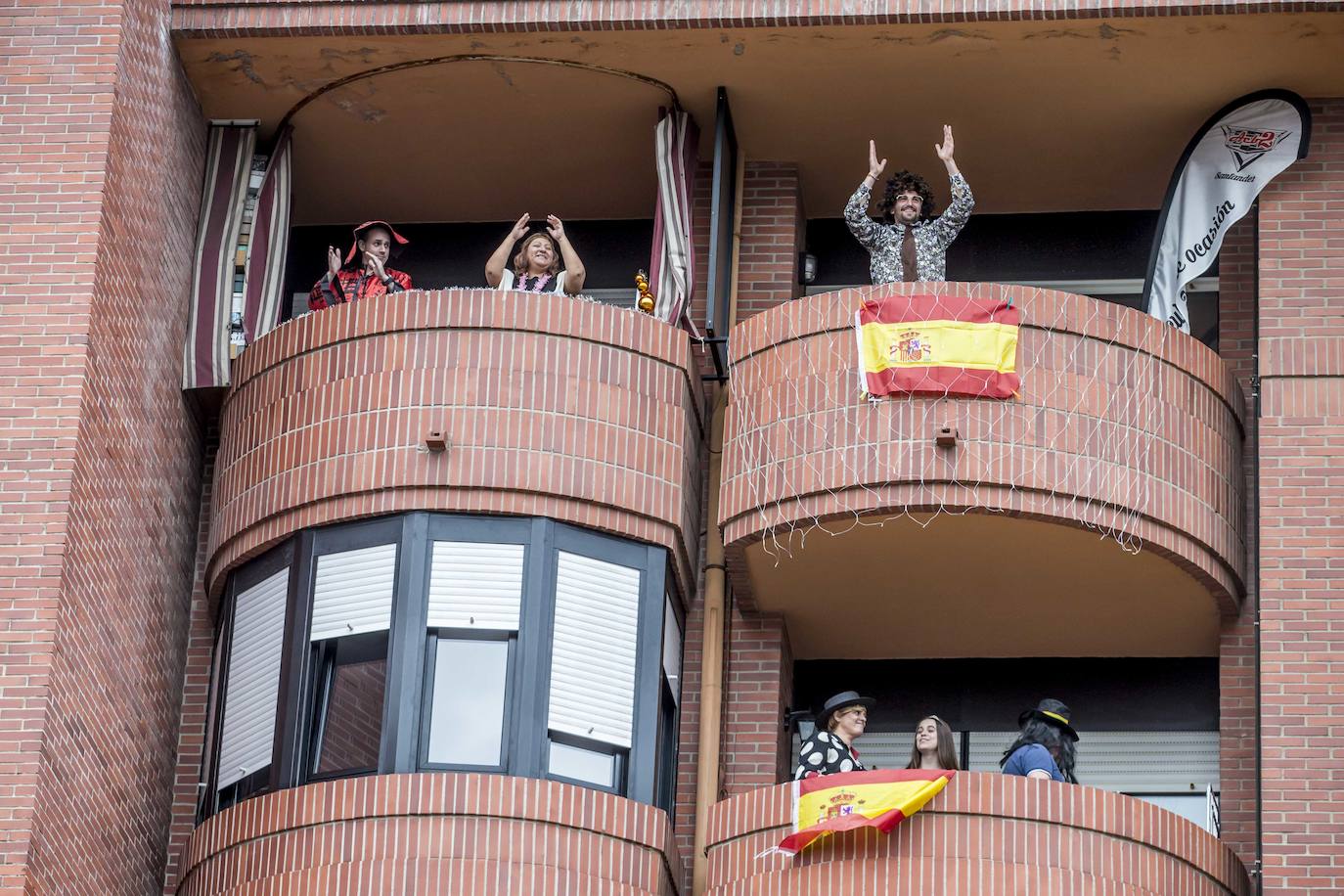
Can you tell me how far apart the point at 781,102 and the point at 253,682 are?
21.5 feet

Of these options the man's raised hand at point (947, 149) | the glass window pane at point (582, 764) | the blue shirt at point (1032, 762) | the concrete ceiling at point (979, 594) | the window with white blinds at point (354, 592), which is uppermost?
the man's raised hand at point (947, 149)

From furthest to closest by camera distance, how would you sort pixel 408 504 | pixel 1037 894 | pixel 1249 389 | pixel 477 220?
1. pixel 477 220
2. pixel 1249 389
3. pixel 408 504
4. pixel 1037 894

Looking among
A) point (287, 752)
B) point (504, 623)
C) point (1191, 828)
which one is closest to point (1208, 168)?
point (1191, 828)

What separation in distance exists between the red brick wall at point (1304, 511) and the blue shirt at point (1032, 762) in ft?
5.09

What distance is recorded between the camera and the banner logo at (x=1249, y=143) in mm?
21406

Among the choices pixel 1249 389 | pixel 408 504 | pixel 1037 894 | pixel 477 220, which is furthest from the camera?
pixel 477 220

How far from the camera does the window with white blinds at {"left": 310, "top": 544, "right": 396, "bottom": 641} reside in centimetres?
1939

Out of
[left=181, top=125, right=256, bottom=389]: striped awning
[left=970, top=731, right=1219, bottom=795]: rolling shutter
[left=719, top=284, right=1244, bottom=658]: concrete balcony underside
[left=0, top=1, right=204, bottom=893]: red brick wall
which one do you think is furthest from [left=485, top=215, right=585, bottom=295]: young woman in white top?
[left=970, top=731, right=1219, bottom=795]: rolling shutter

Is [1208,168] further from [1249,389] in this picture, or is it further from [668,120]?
[668,120]

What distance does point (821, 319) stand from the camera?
20.2 metres

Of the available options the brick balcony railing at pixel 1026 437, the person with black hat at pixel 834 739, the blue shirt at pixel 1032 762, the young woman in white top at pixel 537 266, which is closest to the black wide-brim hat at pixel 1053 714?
the blue shirt at pixel 1032 762

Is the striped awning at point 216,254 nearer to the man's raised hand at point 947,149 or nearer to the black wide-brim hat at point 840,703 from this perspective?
the black wide-brim hat at point 840,703

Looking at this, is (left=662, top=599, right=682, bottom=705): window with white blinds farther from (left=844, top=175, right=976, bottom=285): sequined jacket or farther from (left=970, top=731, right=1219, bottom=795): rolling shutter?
(left=844, top=175, right=976, bottom=285): sequined jacket

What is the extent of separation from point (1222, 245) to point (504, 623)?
23.6 ft
